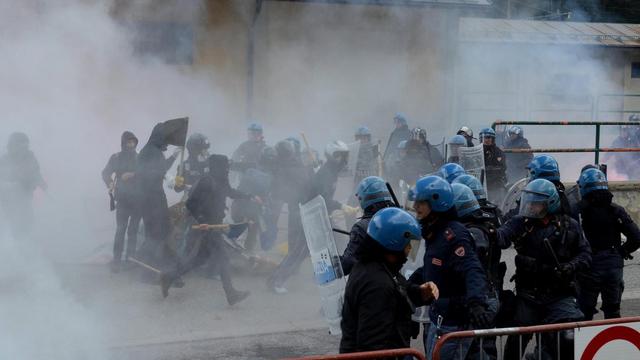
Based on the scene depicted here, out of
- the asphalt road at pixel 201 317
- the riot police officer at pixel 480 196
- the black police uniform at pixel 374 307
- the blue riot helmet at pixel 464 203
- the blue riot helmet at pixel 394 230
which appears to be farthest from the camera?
the asphalt road at pixel 201 317

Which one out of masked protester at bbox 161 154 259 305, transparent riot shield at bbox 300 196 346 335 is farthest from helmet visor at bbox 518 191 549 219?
masked protester at bbox 161 154 259 305

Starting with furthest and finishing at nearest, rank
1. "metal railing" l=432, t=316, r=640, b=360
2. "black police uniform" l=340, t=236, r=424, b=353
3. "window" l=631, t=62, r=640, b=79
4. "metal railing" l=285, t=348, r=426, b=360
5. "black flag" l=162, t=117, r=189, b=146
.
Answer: "window" l=631, t=62, r=640, b=79 < "black flag" l=162, t=117, r=189, b=146 < "metal railing" l=432, t=316, r=640, b=360 < "black police uniform" l=340, t=236, r=424, b=353 < "metal railing" l=285, t=348, r=426, b=360

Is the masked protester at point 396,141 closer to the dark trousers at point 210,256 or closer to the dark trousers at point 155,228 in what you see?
the dark trousers at point 155,228

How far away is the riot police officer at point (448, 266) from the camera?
14.1 ft

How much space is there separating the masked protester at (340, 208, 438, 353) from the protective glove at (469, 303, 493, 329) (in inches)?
23.9

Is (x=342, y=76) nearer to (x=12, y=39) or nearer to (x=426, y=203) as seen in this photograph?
(x=12, y=39)

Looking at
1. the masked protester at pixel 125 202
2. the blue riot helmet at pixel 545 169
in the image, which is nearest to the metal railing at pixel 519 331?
the blue riot helmet at pixel 545 169

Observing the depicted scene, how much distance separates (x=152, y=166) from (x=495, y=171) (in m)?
4.20

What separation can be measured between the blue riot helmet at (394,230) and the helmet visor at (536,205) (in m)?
1.68

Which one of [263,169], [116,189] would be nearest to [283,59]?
[263,169]

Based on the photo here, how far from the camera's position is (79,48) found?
9594 millimetres

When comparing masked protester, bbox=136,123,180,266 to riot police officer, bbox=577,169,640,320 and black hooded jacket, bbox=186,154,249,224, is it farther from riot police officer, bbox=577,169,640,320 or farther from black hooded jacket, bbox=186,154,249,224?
riot police officer, bbox=577,169,640,320

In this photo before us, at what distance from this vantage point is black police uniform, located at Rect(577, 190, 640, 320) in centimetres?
619

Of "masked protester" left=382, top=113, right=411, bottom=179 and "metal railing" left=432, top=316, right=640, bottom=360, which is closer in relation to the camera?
"metal railing" left=432, top=316, right=640, bottom=360
